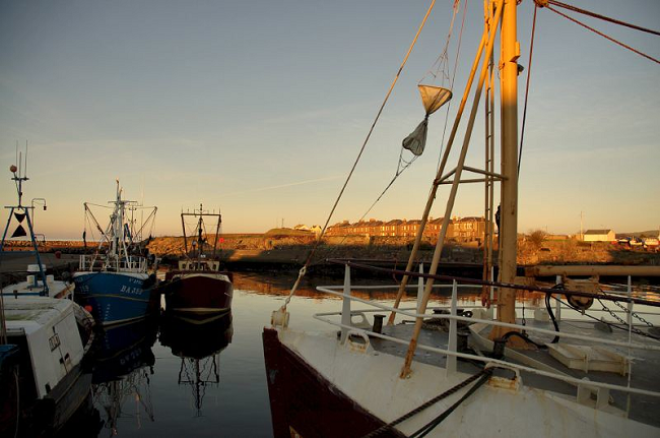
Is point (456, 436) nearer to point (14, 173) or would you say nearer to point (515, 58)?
point (515, 58)

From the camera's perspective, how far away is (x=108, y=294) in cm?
1905

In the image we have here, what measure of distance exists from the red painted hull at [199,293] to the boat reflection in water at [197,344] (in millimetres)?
673

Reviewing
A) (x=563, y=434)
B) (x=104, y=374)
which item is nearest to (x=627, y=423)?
(x=563, y=434)

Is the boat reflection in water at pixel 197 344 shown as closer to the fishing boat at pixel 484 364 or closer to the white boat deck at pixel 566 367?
the fishing boat at pixel 484 364

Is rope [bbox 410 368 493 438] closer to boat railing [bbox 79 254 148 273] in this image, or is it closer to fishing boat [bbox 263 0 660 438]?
fishing boat [bbox 263 0 660 438]

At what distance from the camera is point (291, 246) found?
82.9 meters

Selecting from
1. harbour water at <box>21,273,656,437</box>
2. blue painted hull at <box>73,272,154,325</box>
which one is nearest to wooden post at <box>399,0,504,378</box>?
harbour water at <box>21,273,656,437</box>

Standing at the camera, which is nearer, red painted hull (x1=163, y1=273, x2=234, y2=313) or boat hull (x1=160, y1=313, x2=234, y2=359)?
boat hull (x1=160, y1=313, x2=234, y2=359)

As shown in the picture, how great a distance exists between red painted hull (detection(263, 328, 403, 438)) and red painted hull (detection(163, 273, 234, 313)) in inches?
638

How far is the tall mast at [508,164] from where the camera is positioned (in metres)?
6.16

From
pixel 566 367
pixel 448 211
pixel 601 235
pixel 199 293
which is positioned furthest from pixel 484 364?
pixel 601 235

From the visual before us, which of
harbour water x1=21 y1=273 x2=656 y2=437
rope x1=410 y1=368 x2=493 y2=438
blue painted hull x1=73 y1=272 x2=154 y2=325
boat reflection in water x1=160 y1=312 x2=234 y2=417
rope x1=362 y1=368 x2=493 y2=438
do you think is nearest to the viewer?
rope x1=410 y1=368 x2=493 y2=438

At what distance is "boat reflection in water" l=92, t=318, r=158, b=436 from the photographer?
11.0 m

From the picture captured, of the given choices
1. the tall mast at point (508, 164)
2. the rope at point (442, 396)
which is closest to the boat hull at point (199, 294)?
the tall mast at point (508, 164)
